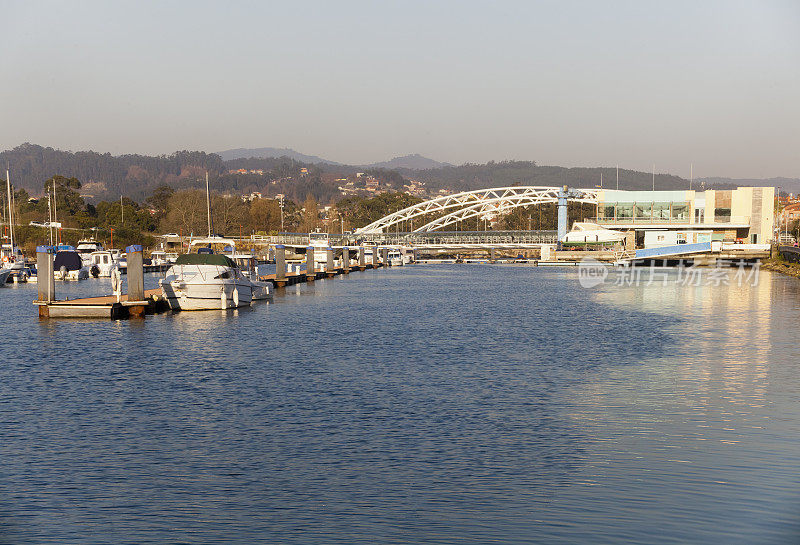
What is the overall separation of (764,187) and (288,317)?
14551cm

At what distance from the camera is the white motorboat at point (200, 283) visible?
51219 mm

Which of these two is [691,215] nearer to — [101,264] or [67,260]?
[101,264]

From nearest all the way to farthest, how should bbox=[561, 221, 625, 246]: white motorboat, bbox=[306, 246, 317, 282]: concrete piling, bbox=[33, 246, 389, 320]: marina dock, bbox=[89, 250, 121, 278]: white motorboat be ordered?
bbox=[33, 246, 389, 320]: marina dock, bbox=[306, 246, 317, 282]: concrete piling, bbox=[89, 250, 121, 278]: white motorboat, bbox=[561, 221, 625, 246]: white motorboat

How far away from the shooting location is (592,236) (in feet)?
562

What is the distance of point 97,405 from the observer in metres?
23.4

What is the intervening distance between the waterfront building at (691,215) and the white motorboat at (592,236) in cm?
547

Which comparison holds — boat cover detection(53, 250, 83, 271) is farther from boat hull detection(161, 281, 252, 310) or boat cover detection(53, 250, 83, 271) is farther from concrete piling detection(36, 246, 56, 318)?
concrete piling detection(36, 246, 56, 318)

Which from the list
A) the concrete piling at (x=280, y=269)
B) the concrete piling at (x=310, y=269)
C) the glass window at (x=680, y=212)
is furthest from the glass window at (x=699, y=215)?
the concrete piling at (x=280, y=269)

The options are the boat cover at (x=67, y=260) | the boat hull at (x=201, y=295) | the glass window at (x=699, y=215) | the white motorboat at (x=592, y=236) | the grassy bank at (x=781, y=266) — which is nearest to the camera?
the boat hull at (x=201, y=295)

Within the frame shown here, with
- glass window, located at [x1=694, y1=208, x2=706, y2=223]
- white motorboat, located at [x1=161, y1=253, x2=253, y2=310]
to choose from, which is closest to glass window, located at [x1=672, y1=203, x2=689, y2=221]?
glass window, located at [x1=694, y1=208, x2=706, y2=223]

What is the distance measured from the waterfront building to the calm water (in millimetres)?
136903

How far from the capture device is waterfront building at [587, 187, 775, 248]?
553 feet

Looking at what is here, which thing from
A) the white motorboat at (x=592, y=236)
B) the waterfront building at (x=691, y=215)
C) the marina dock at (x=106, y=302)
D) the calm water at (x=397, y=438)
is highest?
the waterfront building at (x=691, y=215)

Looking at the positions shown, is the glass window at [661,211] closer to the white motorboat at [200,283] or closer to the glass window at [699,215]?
the glass window at [699,215]
